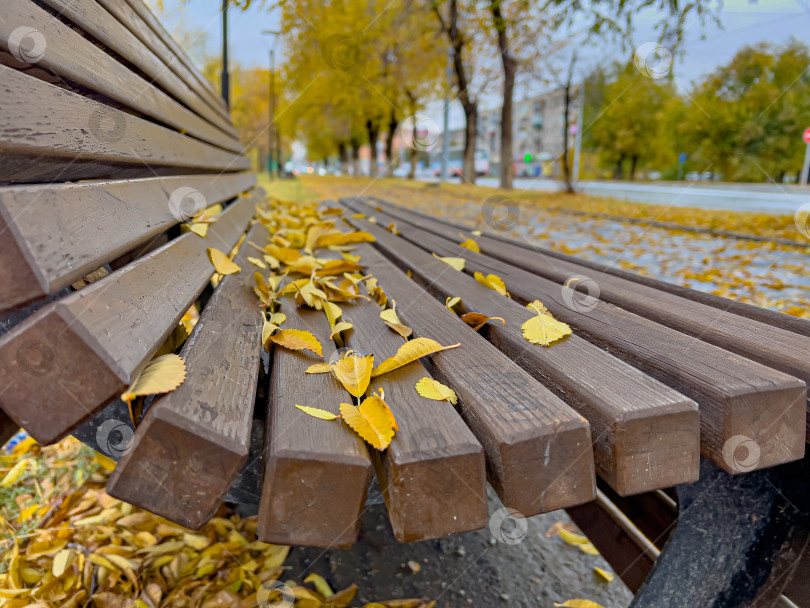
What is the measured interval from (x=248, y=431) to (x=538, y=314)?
85 centimetres

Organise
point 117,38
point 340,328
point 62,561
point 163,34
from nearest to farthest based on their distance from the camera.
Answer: point 340,328 < point 117,38 < point 62,561 < point 163,34

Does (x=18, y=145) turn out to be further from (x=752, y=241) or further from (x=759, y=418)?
(x=752, y=241)

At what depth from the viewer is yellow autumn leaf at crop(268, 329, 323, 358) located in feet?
3.91

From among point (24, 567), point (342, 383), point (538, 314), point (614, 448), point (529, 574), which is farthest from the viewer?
point (529, 574)

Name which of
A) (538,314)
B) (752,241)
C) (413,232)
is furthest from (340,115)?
(538,314)

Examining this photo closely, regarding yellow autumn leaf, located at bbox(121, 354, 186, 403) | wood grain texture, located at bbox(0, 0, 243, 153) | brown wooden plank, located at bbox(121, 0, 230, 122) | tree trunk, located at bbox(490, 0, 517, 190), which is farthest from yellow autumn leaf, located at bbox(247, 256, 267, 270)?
tree trunk, located at bbox(490, 0, 517, 190)

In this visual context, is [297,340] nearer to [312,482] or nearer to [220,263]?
[312,482]

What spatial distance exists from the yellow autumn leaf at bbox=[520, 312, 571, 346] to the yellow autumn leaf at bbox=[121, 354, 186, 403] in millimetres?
729

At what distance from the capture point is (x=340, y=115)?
30.5m

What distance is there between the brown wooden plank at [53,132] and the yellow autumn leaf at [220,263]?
12.8 inches

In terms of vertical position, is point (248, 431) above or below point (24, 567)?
above

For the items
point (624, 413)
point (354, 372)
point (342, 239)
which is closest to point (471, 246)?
point (342, 239)

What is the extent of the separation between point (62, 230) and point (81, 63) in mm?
503

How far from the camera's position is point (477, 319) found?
1.44 metres
